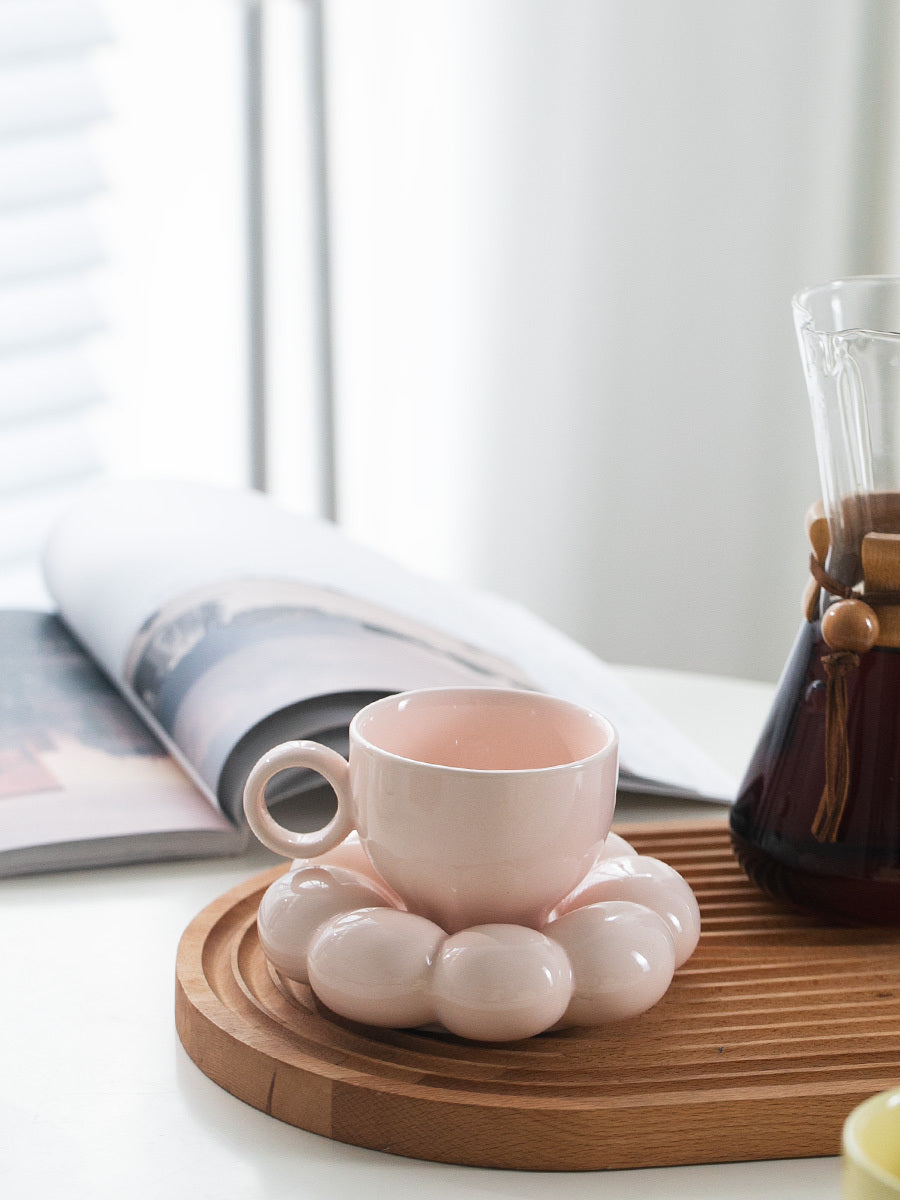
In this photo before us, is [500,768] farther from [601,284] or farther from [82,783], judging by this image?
[601,284]

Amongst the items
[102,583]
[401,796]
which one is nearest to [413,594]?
[102,583]

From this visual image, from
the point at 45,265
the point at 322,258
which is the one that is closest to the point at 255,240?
the point at 322,258

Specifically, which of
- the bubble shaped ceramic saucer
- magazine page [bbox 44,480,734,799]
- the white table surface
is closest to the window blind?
magazine page [bbox 44,480,734,799]

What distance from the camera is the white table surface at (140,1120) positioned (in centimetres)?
35

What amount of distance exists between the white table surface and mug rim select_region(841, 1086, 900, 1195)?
10cm

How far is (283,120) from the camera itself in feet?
6.17

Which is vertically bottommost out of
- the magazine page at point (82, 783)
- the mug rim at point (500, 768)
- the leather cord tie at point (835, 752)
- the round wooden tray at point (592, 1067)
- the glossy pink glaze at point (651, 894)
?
the magazine page at point (82, 783)

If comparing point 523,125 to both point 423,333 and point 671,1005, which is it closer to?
point 423,333

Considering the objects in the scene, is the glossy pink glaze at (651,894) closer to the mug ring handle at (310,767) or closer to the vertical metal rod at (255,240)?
the mug ring handle at (310,767)

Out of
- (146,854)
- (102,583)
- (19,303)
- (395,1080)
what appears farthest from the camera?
(19,303)

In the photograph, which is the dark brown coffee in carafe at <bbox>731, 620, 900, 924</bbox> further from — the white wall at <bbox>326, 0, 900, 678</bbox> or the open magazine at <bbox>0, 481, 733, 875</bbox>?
the white wall at <bbox>326, 0, 900, 678</bbox>

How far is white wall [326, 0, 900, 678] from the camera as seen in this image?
151 cm

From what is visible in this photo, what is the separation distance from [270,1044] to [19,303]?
160 cm

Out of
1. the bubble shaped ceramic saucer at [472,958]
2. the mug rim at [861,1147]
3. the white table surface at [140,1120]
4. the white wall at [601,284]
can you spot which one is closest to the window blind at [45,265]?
the white wall at [601,284]
